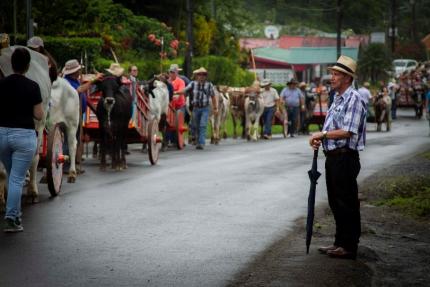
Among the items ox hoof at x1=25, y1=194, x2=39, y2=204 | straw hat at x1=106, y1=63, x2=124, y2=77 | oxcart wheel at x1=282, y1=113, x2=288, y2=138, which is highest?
straw hat at x1=106, y1=63, x2=124, y2=77

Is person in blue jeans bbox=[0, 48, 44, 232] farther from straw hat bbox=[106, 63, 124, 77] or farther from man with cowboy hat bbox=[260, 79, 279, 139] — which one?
man with cowboy hat bbox=[260, 79, 279, 139]

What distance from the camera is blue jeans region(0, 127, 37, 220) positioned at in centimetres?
1138

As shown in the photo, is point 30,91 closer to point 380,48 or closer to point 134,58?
point 134,58

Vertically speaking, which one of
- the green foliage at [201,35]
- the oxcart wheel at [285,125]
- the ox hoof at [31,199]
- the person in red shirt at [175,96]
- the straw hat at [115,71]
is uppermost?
the green foliage at [201,35]

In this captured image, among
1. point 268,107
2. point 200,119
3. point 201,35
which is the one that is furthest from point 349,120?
point 201,35

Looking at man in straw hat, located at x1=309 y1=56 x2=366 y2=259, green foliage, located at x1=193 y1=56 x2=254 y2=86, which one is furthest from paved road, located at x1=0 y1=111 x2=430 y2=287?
green foliage, located at x1=193 y1=56 x2=254 y2=86

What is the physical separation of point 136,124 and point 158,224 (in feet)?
26.9

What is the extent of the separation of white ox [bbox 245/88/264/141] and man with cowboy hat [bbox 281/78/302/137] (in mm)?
2422

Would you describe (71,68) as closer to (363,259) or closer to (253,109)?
(363,259)

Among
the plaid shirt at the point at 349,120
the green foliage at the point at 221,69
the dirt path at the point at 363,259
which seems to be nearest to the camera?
the dirt path at the point at 363,259

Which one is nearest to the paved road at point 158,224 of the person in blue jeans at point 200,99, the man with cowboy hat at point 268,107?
the person in blue jeans at point 200,99

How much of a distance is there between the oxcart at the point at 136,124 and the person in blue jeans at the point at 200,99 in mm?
5369

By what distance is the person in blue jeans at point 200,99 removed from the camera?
2699 cm

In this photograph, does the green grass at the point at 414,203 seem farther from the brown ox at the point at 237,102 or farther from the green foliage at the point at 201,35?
the green foliage at the point at 201,35
